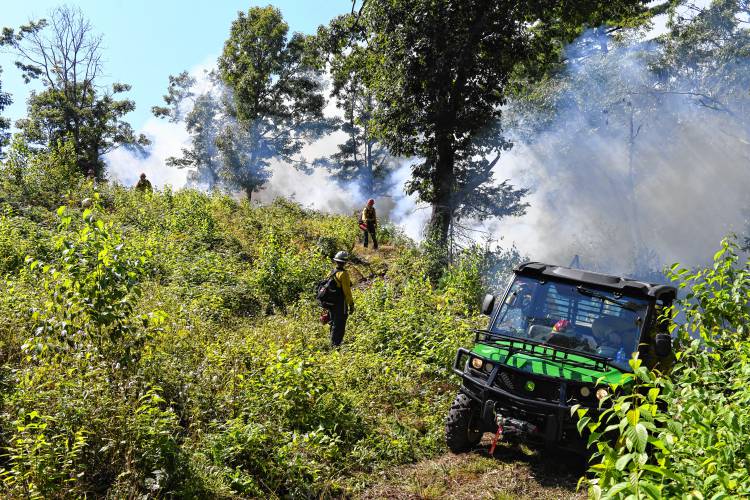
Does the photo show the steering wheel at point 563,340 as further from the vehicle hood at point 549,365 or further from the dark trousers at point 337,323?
the dark trousers at point 337,323

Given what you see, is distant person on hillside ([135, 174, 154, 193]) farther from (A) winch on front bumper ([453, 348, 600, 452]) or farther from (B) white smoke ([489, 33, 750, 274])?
(A) winch on front bumper ([453, 348, 600, 452])

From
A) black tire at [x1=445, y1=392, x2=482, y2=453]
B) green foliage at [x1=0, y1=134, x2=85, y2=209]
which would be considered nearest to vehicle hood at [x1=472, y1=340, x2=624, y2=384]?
black tire at [x1=445, y1=392, x2=482, y2=453]

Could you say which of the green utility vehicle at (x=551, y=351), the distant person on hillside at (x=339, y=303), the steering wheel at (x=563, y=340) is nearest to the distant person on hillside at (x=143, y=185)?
the distant person on hillside at (x=339, y=303)

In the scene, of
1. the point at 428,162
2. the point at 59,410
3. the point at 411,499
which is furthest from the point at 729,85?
the point at 59,410

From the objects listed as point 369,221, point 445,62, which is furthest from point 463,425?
point 369,221

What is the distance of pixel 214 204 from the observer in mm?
20922

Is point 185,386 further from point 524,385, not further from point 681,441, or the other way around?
point 681,441

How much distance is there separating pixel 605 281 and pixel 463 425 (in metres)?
2.29

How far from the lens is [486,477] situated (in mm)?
6070

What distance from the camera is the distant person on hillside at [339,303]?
10.1 m

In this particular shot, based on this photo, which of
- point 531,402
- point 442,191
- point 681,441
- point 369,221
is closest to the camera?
point 681,441

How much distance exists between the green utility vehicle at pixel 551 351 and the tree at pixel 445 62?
966 centimetres

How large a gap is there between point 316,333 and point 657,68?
25.3 meters

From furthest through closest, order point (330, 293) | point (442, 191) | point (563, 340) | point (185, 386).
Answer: point (442, 191) → point (330, 293) → point (563, 340) → point (185, 386)
